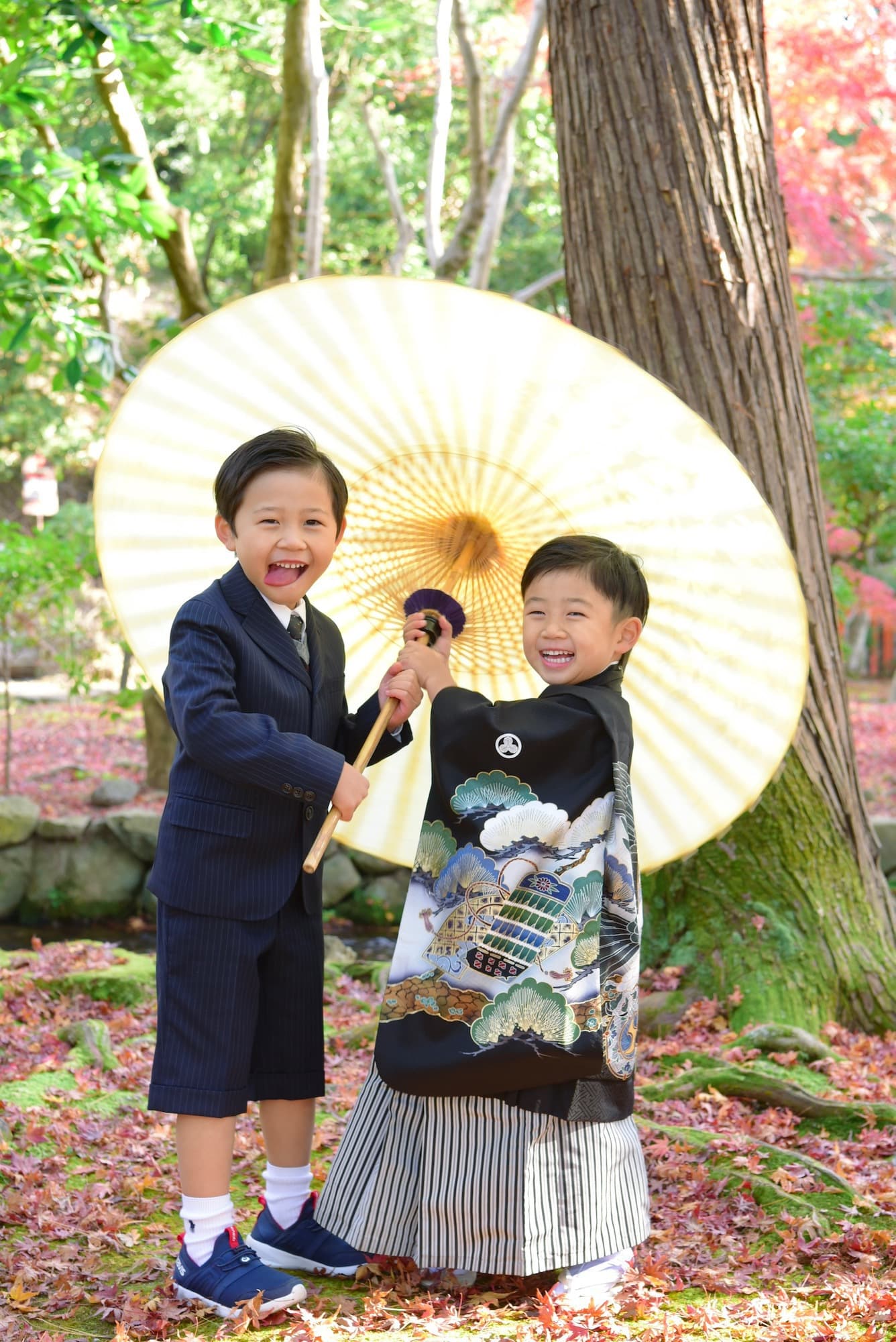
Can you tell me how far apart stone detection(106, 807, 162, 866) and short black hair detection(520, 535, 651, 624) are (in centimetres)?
639

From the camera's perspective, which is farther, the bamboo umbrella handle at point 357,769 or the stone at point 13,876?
the stone at point 13,876

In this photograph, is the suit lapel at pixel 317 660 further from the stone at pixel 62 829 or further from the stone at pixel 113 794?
the stone at pixel 113 794

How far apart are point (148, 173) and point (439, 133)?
2.41 m

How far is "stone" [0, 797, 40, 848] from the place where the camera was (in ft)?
27.1

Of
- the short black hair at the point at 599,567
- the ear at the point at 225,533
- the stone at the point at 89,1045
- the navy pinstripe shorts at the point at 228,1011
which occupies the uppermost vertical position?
the ear at the point at 225,533

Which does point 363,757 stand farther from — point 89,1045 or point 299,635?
point 89,1045

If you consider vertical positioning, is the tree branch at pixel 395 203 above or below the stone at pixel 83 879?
above

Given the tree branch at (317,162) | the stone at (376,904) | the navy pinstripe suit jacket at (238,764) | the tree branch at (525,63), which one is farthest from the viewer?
the stone at (376,904)

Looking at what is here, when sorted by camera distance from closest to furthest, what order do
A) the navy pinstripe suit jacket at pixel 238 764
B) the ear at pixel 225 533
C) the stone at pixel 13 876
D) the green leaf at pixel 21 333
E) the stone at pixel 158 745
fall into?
1. the navy pinstripe suit jacket at pixel 238 764
2. the ear at pixel 225 533
3. the green leaf at pixel 21 333
4. the stone at pixel 13 876
5. the stone at pixel 158 745

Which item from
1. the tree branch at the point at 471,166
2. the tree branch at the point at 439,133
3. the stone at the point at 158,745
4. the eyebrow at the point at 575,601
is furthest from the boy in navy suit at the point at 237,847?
the stone at the point at 158,745

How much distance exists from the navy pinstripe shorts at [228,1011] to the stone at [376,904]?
584 cm

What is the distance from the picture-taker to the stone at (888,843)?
7812mm

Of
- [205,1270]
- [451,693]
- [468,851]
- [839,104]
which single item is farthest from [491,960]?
[839,104]

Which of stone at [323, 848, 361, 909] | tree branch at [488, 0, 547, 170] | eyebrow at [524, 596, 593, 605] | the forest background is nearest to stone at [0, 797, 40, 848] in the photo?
stone at [323, 848, 361, 909]
